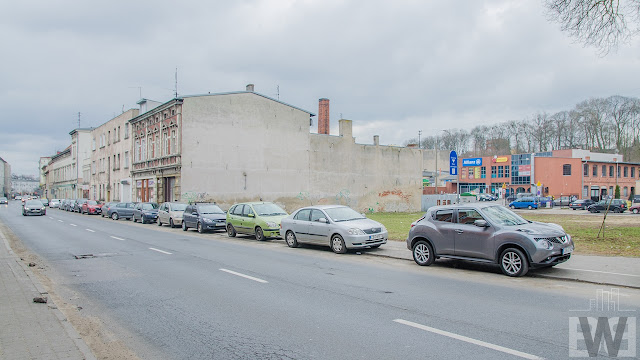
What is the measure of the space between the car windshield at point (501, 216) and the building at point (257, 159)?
1095 inches

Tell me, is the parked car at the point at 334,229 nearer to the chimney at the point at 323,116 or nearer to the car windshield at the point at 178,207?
the car windshield at the point at 178,207

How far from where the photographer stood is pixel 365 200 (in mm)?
43875

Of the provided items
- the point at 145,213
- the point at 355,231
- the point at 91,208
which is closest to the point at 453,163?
the point at 355,231

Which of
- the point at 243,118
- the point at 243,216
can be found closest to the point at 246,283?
the point at 243,216

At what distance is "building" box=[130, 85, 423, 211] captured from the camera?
3538 centimetres

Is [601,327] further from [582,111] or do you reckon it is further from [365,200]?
[582,111]

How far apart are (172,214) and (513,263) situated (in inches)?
875

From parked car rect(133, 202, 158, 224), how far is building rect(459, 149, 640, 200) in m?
53.6

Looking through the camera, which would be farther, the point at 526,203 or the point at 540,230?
the point at 526,203

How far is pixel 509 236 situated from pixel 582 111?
91.6m

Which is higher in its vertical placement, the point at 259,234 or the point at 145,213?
the point at 145,213

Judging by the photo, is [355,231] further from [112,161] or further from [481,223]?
[112,161]

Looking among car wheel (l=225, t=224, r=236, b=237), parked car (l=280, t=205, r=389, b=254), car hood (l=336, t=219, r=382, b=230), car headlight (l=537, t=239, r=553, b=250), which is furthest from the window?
car wheel (l=225, t=224, r=236, b=237)

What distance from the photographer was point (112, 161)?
181 feet
